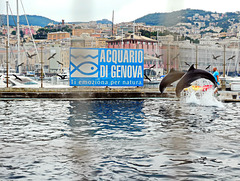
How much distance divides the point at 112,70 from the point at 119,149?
1674 centimetres

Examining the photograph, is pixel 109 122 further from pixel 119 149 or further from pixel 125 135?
pixel 119 149

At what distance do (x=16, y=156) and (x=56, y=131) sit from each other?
335 centimetres

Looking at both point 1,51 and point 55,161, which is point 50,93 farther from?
point 1,51

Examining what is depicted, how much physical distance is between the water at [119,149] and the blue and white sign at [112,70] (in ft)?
32.2

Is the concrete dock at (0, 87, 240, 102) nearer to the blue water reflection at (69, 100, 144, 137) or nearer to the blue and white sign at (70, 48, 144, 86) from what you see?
the blue and white sign at (70, 48, 144, 86)

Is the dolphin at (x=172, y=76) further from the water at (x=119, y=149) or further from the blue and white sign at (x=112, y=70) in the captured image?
the blue and white sign at (x=112, y=70)

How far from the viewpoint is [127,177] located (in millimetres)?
6113

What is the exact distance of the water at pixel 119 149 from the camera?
6297mm

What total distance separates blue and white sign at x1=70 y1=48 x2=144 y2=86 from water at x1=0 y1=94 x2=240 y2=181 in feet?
32.2

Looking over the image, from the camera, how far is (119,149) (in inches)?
332

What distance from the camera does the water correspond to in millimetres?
6297

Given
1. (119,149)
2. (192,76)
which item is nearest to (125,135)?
(119,149)

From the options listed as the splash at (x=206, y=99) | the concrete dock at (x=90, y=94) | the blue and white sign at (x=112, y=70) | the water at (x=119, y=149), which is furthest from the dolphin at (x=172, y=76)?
the blue and white sign at (x=112, y=70)

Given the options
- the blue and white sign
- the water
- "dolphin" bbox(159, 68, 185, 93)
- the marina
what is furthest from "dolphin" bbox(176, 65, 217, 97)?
the blue and white sign
